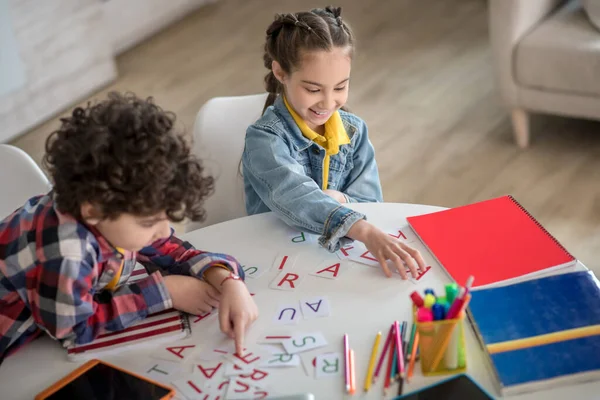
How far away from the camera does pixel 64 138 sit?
122 centimetres

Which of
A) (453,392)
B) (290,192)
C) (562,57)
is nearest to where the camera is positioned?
(453,392)

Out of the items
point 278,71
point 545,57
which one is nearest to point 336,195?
point 278,71

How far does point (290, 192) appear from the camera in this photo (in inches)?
62.1

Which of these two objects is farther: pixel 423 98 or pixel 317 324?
pixel 423 98

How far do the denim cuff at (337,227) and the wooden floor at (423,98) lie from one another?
1.27 metres

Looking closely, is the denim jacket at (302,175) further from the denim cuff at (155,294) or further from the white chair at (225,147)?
the denim cuff at (155,294)

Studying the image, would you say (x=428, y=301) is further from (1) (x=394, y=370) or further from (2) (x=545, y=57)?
(2) (x=545, y=57)

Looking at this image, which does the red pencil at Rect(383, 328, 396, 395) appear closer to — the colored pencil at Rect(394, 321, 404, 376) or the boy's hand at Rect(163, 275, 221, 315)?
the colored pencil at Rect(394, 321, 404, 376)

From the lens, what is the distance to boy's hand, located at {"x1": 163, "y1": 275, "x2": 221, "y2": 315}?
1.37 m

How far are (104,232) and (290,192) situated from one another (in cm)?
43

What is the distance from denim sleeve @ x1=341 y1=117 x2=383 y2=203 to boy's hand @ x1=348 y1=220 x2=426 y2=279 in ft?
1.12

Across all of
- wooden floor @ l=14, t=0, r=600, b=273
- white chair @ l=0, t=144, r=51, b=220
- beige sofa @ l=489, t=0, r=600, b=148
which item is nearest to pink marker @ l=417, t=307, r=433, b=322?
white chair @ l=0, t=144, r=51, b=220

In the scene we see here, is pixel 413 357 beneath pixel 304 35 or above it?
beneath

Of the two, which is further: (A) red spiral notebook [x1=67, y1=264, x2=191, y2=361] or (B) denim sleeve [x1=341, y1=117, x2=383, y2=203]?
(B) denim sleeve [x1=341, y1=117, x2=383, y2=203]
